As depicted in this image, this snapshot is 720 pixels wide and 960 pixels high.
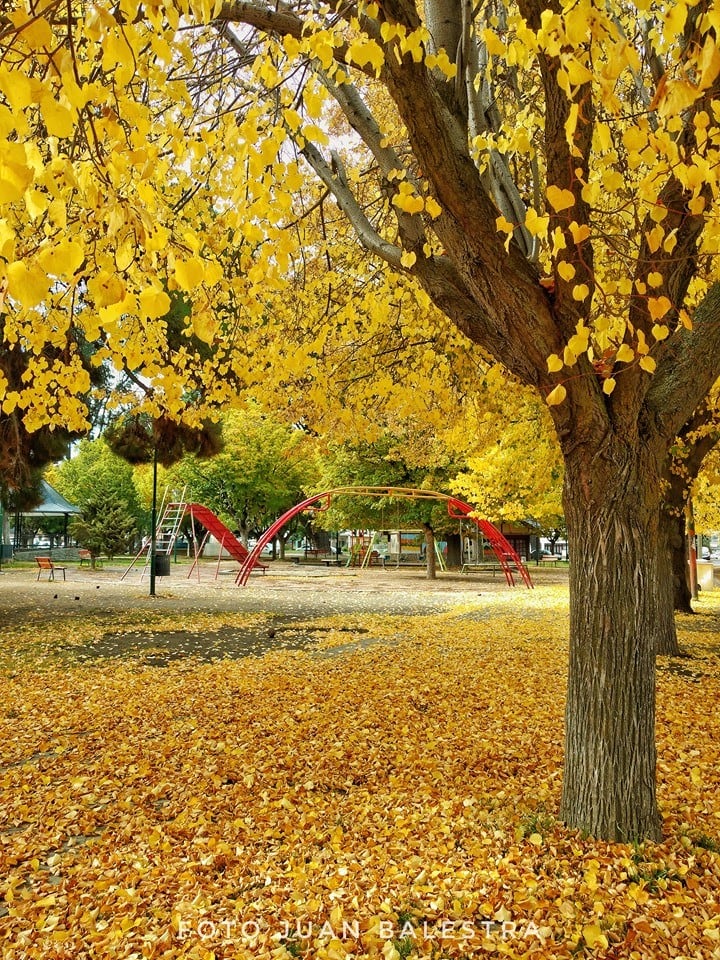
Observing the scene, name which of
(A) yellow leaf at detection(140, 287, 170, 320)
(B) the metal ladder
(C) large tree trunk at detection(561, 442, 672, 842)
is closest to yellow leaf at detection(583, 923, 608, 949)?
(C) large tree trunk at detection(561, 442, 672, 842)

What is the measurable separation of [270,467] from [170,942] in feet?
85.8

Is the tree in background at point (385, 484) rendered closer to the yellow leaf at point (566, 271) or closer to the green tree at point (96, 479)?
the green tree at point (96, 479)

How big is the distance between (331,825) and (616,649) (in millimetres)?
1737

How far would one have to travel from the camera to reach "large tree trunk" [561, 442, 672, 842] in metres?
3.06

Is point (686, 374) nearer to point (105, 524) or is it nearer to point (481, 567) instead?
point (481, 567)

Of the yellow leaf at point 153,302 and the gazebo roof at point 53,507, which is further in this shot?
the gazebo roof at point 53,507

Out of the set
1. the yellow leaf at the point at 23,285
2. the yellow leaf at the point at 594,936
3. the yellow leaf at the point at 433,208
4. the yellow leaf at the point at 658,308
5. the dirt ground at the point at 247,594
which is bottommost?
the dirt ground at the point at 247,594

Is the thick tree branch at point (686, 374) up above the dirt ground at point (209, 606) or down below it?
above

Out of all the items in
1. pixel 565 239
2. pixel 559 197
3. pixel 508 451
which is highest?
pixel 508 451

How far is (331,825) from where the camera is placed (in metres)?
3.34

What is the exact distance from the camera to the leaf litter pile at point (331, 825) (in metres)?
2.43

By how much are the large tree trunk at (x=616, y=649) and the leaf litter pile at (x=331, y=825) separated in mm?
190

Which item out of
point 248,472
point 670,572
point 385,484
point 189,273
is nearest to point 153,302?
point 189,273

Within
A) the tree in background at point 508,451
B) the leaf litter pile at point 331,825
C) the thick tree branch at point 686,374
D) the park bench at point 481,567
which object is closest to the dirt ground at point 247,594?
the park bench at point 481,567
